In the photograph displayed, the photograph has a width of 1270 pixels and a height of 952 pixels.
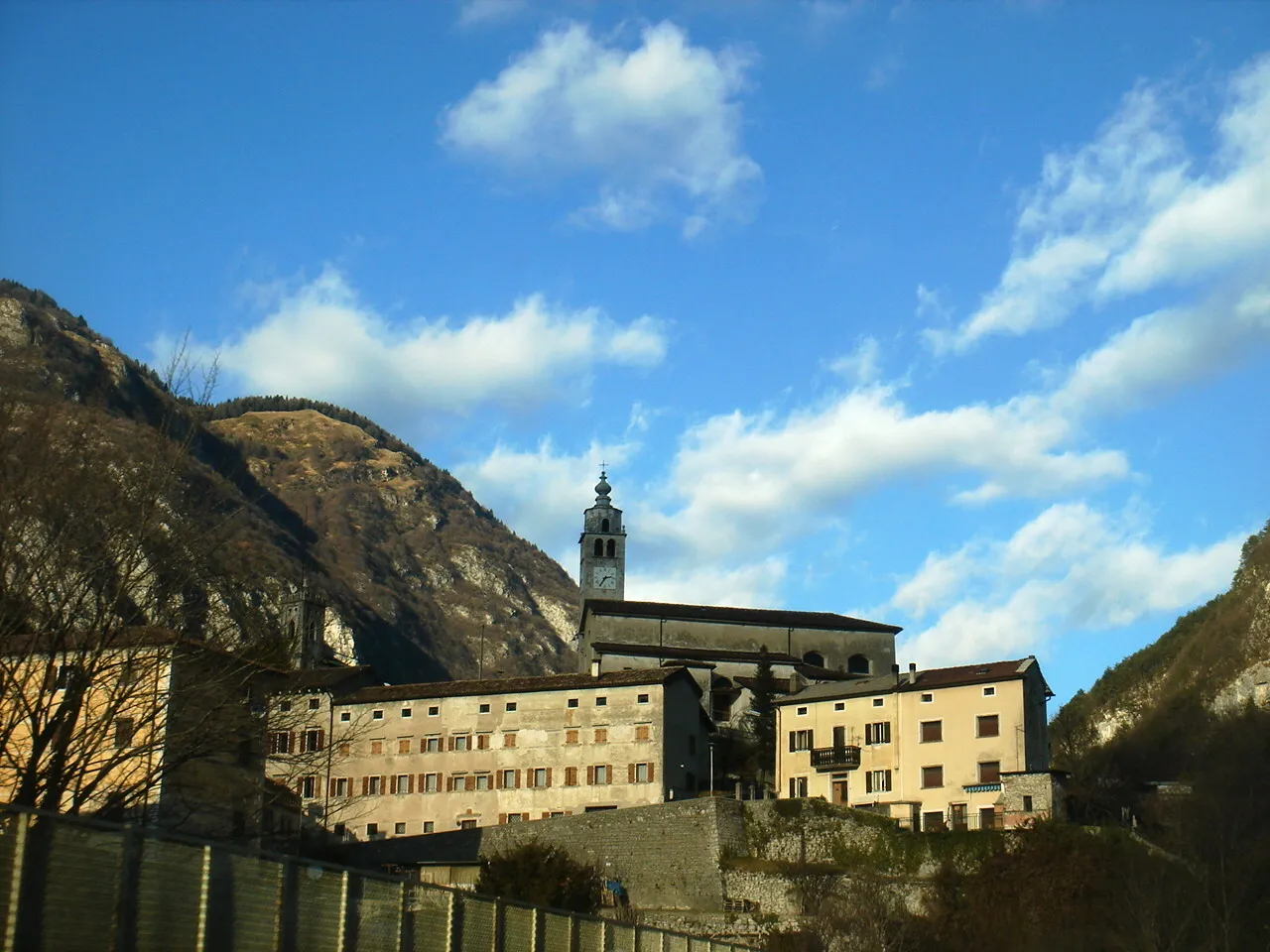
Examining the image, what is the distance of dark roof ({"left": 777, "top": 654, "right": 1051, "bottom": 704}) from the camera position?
71188 millimetres

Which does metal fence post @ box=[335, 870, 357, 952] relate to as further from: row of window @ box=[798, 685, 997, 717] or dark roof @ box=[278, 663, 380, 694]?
dark roof @ box=[278, 663, 380, 694]

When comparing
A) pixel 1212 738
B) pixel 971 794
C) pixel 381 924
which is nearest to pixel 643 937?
pixel 381 924

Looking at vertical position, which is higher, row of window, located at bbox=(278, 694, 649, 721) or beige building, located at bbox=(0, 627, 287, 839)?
row of window, located at bbox=(278, 694, 649, 721)

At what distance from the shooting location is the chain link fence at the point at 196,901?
12391 mm

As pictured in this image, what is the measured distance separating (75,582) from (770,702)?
63.8 meters

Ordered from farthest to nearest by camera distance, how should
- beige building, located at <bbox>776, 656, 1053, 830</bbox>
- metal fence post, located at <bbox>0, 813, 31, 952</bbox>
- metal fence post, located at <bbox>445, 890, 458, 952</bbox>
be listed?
beige building, located at <bbox>776, 656, 1053, 830</bbox> < metal fence post, located at <bbox>445, 890, 458, 952</bbox> < metal fence post, located at <bbox>0, 813, 31, 952</bbox>

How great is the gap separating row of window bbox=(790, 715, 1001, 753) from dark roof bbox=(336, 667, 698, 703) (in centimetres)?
650

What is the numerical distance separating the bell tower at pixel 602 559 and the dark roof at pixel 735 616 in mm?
20815

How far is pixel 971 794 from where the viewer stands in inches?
2721

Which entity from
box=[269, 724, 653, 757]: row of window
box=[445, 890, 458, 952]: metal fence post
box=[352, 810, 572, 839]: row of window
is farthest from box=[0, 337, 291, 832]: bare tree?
box=[269, 724, 653, 757]: row of window

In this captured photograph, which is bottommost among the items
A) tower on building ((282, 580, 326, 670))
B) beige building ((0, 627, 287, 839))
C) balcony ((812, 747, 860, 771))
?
beige building ((0, 627, 287, 839))

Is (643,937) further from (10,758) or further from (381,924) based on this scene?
(10,758)

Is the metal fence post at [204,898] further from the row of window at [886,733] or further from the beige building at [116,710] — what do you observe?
the row of window at [886,733]

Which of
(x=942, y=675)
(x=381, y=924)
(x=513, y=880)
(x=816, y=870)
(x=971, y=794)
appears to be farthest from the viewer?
(x=942, y=675)
